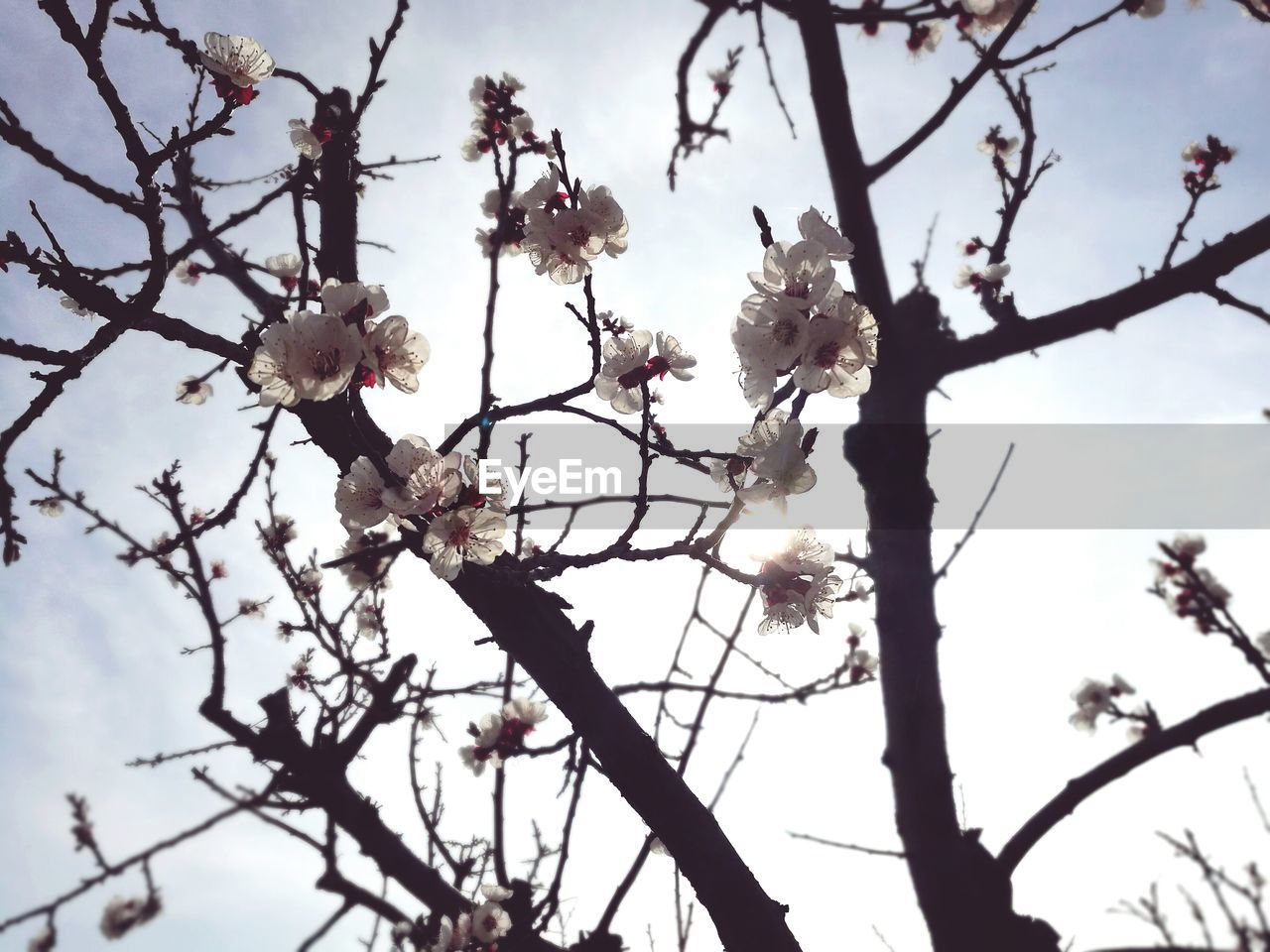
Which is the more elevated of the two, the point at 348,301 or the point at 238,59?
the point at 238,59

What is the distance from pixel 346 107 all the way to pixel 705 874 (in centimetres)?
295

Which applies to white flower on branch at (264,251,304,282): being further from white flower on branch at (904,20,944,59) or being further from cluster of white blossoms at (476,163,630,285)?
white flower on branch at (904,20,944,59)

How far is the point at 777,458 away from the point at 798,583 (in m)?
0.38

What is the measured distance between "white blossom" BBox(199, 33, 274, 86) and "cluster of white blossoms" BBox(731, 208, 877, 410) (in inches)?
71.4

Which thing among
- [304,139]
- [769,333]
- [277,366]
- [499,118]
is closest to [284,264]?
[304,139]

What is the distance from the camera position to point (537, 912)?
191cm

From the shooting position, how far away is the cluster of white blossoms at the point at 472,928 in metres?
2.42

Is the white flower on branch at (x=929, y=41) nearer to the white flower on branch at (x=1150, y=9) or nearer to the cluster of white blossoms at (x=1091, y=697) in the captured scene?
the white flower on branch at (x=1150, y=9)

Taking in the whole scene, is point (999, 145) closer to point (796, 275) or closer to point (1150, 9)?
point (1150, 9)

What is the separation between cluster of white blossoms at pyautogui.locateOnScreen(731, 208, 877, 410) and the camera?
1.43 metres

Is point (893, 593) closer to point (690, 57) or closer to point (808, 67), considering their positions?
point (690, 57)

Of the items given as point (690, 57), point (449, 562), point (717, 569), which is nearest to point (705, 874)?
point (717, 569)

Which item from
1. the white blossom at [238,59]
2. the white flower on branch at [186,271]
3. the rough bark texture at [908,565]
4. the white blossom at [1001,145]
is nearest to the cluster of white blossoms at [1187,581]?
the rough bark texture at [908,565]

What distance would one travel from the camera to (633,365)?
183cm
